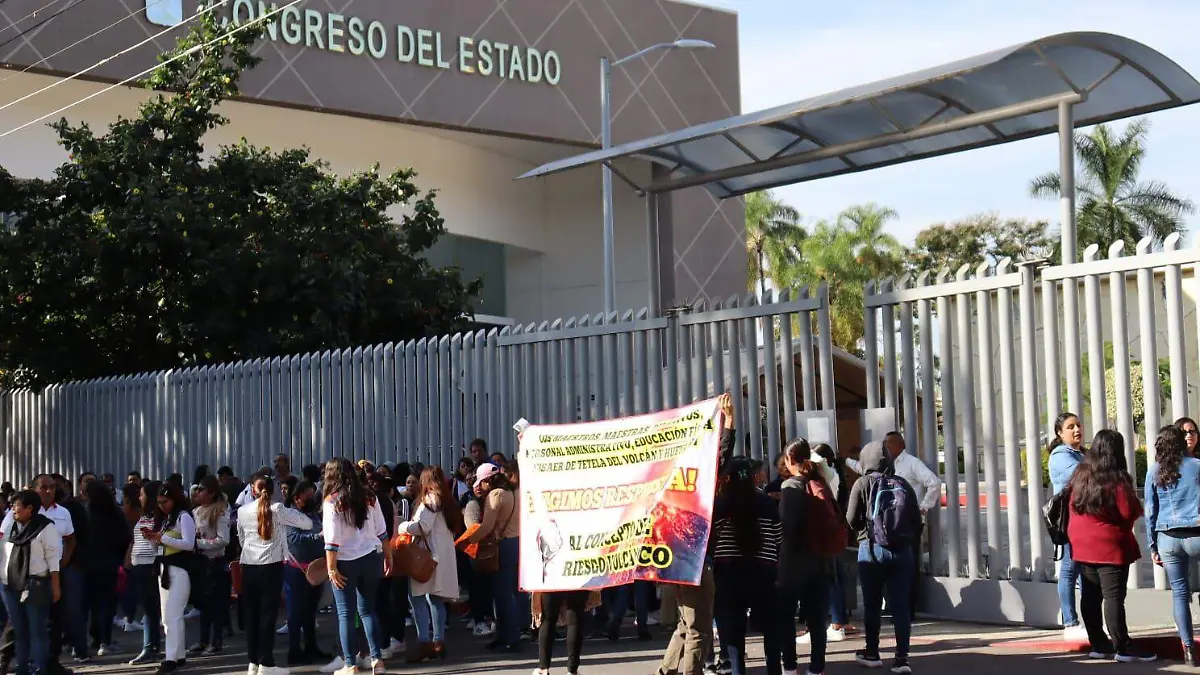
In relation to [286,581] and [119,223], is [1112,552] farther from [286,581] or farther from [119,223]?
[119,223]

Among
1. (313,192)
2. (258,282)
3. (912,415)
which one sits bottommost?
(912,415)

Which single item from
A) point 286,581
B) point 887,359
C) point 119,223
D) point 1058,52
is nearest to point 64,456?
point 119,223

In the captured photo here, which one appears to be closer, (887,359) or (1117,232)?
(887,359)

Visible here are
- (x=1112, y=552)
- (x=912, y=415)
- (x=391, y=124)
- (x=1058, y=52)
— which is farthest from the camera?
(x=391, y=124)

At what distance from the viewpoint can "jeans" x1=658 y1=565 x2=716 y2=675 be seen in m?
9.16

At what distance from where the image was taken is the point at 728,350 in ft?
46.2

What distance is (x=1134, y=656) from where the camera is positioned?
10203 millimetres

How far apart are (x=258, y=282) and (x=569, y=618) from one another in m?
12.8

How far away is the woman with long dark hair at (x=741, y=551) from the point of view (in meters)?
9.30

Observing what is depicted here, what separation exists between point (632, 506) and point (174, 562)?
452cm

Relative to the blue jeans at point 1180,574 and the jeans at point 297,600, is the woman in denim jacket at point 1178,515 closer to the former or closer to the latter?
the blue jeans at point 1180,574

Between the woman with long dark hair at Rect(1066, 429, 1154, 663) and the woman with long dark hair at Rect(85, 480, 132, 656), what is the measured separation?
327 inches

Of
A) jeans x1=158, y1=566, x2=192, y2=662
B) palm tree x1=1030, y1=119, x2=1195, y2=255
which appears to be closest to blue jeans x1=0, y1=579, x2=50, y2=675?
jeans x1=158, y1=566, x2=192, y2=662

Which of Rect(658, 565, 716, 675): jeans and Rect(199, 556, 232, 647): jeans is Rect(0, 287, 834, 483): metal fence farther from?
Rect(658, 565, 716, 675): jeans
